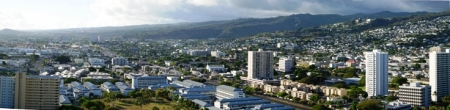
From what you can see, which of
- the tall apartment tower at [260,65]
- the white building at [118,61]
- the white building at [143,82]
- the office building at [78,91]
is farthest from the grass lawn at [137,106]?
the white building at [118,61]

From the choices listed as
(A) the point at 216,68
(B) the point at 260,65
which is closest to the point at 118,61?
(A) the point at 216,68

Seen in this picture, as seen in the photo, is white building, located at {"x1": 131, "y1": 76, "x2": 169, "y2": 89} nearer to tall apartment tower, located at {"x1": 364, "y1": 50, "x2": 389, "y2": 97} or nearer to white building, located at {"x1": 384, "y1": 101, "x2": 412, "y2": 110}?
tall apartment tower, located at {"x1": 364, "y1": 50, "x2": 389, "y2": 97}

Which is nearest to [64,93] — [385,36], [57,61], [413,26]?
[57,61]

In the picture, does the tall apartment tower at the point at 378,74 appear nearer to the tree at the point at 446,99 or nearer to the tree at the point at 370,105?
the tree at the point at 446,99

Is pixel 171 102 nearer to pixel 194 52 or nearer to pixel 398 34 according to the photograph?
pixel 194 52

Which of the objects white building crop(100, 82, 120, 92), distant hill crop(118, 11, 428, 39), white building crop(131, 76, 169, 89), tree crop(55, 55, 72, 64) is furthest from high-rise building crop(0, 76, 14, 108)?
distant hill crop(118, 11, 428, 39)

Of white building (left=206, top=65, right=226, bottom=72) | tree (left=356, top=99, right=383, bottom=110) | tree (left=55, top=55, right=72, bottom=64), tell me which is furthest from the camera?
tree (left=55, top=55, right=72, bottom=64)
